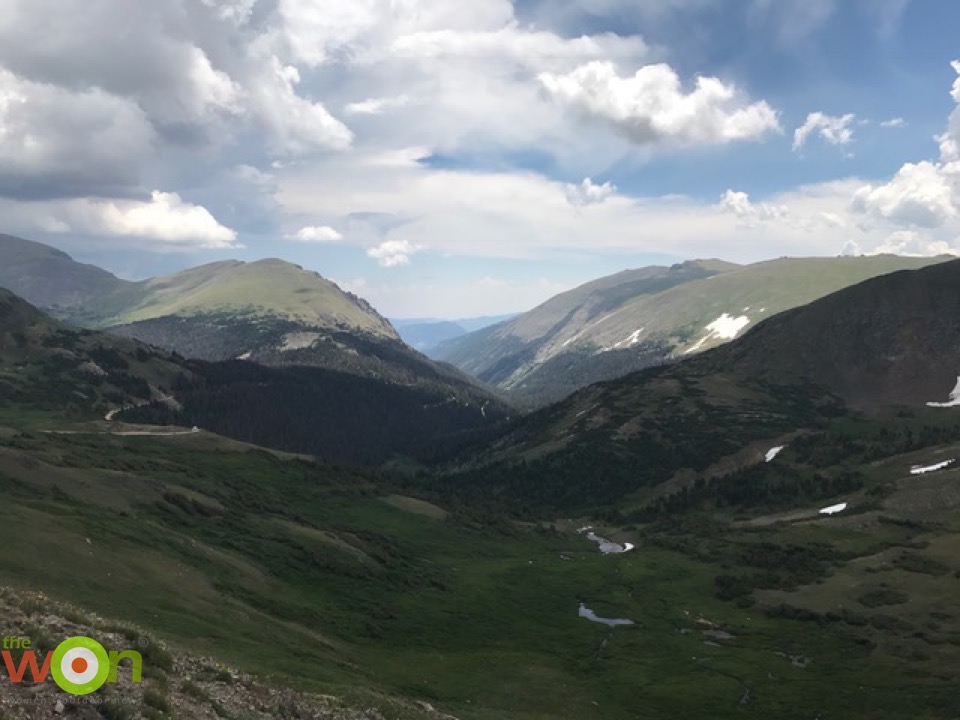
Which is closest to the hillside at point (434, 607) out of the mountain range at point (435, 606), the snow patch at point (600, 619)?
the mountain range at point (435, 606)

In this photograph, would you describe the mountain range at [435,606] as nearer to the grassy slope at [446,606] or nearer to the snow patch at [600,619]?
the grassy slope at [446,606]

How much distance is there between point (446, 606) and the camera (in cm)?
11406

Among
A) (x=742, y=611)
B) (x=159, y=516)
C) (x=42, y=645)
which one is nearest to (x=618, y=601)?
(x=742, y=611)

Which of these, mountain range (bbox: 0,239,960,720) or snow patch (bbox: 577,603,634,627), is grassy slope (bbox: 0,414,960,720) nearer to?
mountain range (bbox: 0,239,960,720)

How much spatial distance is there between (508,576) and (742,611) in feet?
159

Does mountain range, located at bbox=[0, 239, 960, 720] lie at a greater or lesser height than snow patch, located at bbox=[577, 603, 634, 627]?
greater

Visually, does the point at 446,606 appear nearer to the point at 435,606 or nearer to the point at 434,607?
the point at 435,606

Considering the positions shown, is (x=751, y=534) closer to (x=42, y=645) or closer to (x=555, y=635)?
(x=555, y=635)

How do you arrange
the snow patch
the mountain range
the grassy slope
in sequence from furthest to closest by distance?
the snow patch < the grassy slope < the mountain range

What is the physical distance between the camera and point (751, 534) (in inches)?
7643

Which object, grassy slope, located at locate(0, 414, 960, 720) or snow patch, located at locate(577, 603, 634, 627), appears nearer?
grassy slope, located at locate(0, 414, 960, 720)

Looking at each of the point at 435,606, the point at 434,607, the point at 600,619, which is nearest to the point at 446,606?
the point at 435,606

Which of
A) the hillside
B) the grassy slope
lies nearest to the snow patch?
the hillside

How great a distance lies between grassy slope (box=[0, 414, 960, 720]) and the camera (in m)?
62.9
